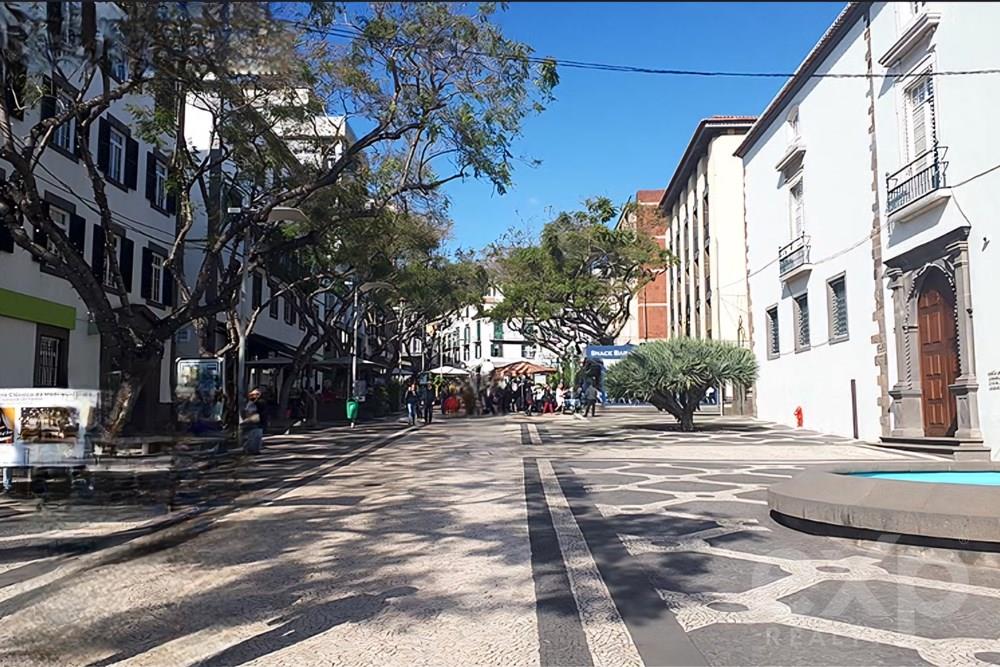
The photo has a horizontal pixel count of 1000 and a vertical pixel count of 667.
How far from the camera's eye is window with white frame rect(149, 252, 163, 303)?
24.5 metres

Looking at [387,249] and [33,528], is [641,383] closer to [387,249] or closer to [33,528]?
A: [387,249]

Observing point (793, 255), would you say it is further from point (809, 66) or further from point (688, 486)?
point (688, 486)

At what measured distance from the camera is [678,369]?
22.8 meters

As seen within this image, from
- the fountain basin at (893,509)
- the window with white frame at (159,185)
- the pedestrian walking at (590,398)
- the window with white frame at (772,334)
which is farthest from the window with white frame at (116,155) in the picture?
the window with white frame at (772,334)

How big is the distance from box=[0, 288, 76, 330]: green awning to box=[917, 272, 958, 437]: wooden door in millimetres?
19188

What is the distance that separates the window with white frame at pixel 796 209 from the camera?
25.2 metres

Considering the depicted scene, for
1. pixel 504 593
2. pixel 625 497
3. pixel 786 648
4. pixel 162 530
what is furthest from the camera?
pixel 625 497

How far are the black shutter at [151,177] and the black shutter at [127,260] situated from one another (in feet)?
6.37

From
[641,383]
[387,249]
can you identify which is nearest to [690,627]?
[641,383]

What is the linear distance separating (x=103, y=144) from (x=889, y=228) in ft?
62.7

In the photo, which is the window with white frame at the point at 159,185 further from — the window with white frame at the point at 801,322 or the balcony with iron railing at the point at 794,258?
the window with white frame at the point at 801,322

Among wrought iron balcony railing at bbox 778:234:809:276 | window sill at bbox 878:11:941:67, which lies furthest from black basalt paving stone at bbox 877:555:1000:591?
wrought iron balcony railing at bbox 778:234:809:276

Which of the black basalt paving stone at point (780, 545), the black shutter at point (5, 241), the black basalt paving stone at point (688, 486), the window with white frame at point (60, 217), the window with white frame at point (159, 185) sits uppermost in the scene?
the window with white frame at point (159, 185)

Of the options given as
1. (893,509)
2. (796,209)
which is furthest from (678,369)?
(893,509)
